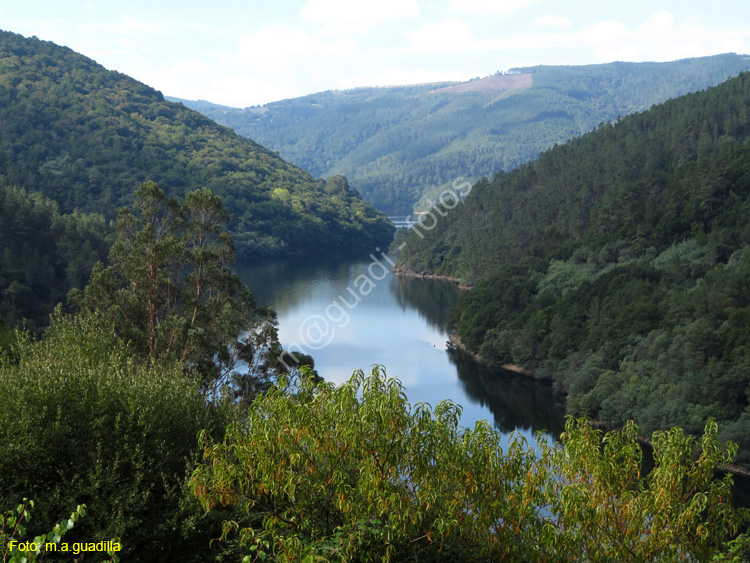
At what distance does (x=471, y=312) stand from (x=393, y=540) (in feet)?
163

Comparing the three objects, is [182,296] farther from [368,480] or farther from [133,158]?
[133,158]

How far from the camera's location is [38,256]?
196ft

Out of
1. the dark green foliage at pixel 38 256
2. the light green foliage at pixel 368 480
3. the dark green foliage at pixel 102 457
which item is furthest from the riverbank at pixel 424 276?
the light green foliage at pixel 368 480

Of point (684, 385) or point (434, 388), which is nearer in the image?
point (684, 385)

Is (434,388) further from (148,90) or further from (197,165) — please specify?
(148,90)

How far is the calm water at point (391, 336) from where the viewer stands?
42281 mm

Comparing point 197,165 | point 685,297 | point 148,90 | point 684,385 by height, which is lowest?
point 684,385

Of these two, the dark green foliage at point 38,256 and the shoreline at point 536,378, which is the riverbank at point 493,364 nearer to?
the shoreline at point 536,378

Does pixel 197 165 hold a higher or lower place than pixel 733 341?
higher

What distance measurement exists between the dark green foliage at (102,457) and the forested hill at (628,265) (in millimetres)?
28572

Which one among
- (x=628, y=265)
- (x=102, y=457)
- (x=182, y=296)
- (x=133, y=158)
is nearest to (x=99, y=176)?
(x=133, y=158)

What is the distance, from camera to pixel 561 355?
1875 inches

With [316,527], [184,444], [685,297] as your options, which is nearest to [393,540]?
[316,527]

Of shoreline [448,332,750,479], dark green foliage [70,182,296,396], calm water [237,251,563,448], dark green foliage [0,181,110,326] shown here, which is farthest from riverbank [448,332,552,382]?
dark green foliage [0,181,110,326]
